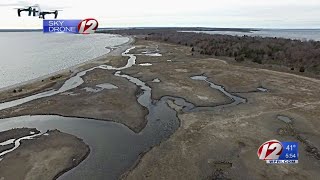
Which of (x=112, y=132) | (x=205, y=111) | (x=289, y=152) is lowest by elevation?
(x=112, y=132)

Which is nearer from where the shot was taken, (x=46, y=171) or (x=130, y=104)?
(x=46, y=171)

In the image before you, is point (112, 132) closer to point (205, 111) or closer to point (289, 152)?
point (205, 111)

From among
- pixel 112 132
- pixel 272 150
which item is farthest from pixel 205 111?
pixel 272 150

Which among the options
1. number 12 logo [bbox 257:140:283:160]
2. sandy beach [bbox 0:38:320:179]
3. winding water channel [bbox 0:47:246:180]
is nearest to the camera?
number 12 logo [bbox 257:140:283:160]

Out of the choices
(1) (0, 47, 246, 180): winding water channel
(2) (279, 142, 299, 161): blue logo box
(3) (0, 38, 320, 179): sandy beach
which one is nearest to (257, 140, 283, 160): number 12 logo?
(2) (279, 142, 299, 161): blue logo box

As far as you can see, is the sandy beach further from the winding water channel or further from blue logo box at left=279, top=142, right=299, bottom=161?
blue logo box at left=279, top=142, right=299, bottom=161

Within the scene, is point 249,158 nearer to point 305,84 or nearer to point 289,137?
point 289,137

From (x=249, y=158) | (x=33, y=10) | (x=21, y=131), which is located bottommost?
(x=21, y=131)

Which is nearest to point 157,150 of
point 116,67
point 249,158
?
point 249,158
